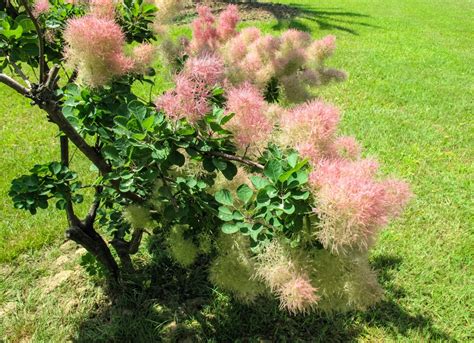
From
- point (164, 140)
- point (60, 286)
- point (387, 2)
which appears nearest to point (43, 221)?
point (60, 286)

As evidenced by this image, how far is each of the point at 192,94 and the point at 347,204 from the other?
1.67 ft

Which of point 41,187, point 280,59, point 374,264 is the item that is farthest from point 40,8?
point 374,264

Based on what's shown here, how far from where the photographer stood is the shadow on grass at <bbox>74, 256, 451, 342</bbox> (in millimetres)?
2145

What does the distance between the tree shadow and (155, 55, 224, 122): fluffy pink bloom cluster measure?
7363 mm

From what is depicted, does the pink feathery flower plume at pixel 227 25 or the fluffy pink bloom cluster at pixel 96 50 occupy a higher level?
the fluffy pink bloom cluster at pixel 96 50

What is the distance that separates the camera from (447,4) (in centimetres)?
1549

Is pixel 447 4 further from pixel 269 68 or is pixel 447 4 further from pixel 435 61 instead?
pixel 269 68

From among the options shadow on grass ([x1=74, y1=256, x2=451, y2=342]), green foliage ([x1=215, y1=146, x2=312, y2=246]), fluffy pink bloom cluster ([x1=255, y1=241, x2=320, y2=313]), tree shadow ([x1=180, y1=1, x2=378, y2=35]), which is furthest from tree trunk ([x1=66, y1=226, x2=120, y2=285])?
tree shadow ([x1=180, y1=1, x2=378, y2=35])

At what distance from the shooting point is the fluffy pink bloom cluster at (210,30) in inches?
74.2

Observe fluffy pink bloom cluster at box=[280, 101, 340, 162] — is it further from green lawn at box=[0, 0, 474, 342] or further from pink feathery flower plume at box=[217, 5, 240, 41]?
green lawn at box=[0, 0, 474, 342]

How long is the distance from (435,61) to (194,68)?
726cm

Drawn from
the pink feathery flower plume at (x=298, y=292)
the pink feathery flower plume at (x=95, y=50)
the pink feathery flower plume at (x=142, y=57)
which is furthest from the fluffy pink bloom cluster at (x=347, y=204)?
the pink feathery flower plume at (x=142, y=57)

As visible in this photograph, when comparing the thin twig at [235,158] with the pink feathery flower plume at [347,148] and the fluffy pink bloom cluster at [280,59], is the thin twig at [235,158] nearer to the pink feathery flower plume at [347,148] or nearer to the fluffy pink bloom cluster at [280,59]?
the pink feathery flower plume at [347,148]

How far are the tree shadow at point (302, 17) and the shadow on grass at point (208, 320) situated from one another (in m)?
6.71
